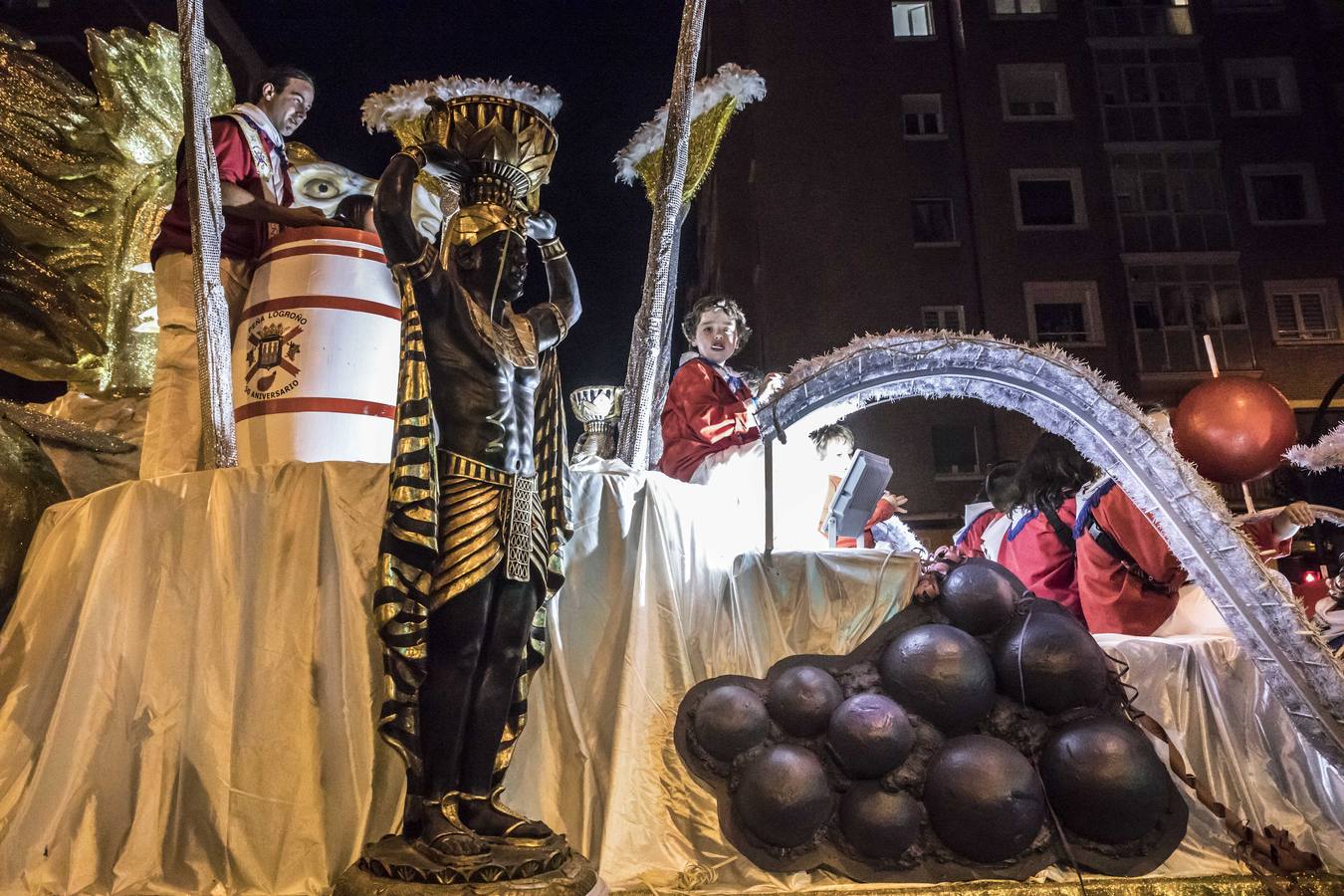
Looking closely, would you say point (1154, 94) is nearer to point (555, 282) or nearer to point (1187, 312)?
point (1187, 312)

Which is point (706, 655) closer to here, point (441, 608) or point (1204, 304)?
point (441, 608)

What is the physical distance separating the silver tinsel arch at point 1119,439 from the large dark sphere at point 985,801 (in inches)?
46.3

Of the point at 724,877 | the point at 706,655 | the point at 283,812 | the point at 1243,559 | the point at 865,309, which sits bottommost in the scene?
the point at 724,877

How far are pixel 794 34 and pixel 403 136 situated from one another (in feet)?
57.1

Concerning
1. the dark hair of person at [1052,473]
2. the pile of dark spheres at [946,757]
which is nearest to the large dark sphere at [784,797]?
the pile of dark spheres at [946,757]

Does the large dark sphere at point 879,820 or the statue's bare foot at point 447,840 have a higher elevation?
the statue's bare foot at point 447,840

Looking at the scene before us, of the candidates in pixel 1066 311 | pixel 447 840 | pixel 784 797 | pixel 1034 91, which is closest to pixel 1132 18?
pixel 1034 91

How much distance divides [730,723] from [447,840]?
3.52ft

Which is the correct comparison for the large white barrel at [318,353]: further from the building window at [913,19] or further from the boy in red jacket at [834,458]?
the building window at [913,19]

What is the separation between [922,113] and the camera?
784 inches

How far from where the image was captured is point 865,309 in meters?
18.5

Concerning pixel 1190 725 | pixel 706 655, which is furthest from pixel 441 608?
pixel 1190 725

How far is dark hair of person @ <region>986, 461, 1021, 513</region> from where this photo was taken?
477cm

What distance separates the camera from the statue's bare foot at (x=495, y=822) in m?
2.38
